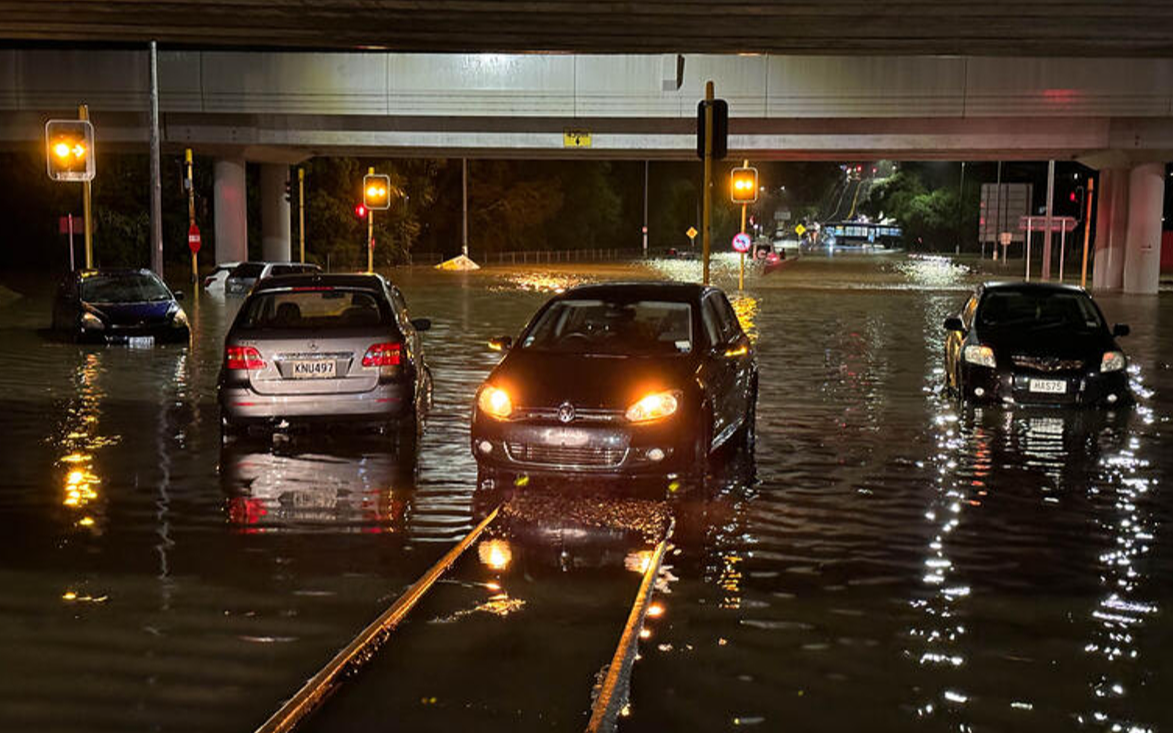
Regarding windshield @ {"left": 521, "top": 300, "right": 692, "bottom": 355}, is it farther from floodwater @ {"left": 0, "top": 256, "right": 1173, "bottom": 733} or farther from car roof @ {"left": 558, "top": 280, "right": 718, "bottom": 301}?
floodwater @ {"left": 0, "top": 256, "right": 1173, "bottom": 733}

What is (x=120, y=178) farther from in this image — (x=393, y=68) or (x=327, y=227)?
(x=393, y=68)

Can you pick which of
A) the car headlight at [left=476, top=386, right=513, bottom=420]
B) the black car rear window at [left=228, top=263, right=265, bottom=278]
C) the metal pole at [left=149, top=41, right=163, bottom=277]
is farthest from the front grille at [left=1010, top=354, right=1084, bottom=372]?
the black car rear window at [left=228, top=263, right=265, bottom=278]

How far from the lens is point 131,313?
22.6 m

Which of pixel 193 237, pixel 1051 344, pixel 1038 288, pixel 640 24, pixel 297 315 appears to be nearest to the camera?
pixel 297 315

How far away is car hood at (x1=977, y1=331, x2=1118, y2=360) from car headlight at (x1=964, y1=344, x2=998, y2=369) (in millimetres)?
73

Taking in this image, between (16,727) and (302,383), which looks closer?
(16,727)

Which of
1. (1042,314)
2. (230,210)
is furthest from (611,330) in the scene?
(230,210)

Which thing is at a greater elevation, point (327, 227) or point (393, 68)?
point (393, 68)

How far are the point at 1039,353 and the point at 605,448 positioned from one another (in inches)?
276

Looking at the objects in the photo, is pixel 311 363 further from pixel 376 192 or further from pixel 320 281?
pixel 376 192

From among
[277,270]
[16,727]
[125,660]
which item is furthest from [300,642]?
[277,270]

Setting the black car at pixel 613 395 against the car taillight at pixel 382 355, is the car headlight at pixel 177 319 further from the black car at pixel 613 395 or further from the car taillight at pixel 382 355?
the black car at pixel 613 395

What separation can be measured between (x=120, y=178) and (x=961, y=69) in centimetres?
4023

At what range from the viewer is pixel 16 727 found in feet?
17.9
